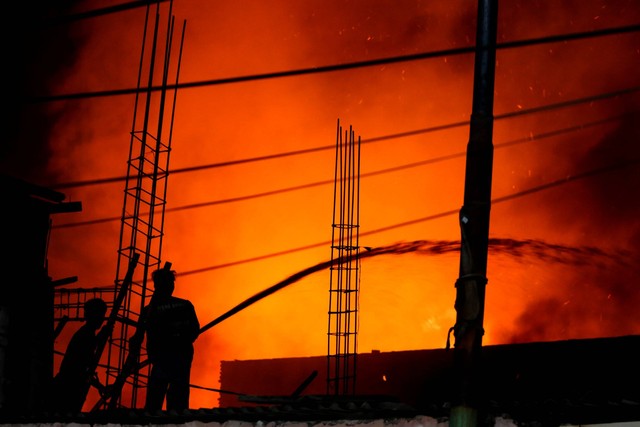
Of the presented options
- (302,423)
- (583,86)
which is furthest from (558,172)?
(302,423)

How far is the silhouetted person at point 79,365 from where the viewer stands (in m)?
13.1

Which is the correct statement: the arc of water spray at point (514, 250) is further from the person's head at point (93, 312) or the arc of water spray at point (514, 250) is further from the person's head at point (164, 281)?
the person's head at point (164, 281)

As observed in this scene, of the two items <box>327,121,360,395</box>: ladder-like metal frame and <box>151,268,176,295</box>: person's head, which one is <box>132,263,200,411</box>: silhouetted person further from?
<box>327,121,360,395</box>: ladder-like metal frame

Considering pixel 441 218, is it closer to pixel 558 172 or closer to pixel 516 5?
pixel 558 172

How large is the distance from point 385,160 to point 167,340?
27.4 m

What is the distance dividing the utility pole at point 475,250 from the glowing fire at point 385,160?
31092 mm

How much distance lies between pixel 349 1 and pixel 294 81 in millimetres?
3692

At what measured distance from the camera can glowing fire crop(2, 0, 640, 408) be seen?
125 feet

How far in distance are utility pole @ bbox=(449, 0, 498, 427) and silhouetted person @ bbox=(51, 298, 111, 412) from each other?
7209mm

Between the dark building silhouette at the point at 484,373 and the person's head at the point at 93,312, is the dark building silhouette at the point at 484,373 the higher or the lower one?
the higher one

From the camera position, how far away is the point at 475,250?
22.4 feet

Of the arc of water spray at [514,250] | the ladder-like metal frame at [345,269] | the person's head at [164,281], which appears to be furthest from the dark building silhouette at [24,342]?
the arc of water spray at [514,250]

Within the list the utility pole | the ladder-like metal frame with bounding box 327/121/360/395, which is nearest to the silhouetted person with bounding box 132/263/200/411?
the ladder-like metal frame with bounding box 327/121/360/395

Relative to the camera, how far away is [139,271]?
128ft
